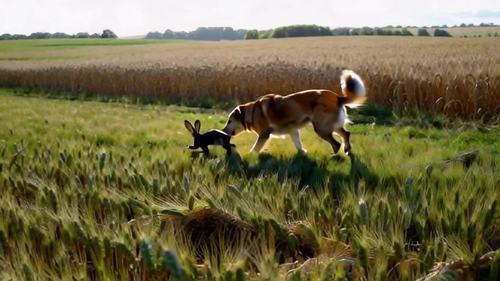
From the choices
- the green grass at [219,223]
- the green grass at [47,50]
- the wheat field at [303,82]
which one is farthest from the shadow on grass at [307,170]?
the green grass at [47,50]

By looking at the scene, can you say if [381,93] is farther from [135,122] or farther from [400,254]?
[400,254]

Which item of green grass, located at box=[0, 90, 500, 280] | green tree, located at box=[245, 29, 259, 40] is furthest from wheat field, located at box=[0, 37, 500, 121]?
green tree, located at box=[245, 29, 259, 40]

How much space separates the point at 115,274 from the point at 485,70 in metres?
11.8

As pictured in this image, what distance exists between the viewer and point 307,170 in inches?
208

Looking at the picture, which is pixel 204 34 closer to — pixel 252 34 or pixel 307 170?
pixel 252 34

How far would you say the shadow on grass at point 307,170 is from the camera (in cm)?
452

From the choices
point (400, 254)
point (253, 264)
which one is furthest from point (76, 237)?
point (400, 254)

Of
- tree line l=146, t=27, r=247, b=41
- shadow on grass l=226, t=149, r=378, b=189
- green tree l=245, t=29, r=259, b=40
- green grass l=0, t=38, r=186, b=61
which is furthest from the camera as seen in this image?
tree line l=146, t=27, r=247, b=41

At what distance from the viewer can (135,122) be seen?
10305 mm

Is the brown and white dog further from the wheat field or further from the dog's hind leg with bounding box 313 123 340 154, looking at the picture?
the wheat field

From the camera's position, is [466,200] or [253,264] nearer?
[253,264]

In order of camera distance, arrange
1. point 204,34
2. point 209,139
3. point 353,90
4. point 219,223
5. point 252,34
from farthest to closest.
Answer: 1. point 204,34
2. point 252,34
3. point 353,90
4. point 209,139
5. point 219,223

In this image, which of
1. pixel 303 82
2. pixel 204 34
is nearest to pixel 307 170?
pixel 303 82

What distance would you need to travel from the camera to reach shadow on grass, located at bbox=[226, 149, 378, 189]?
14.8 ft
